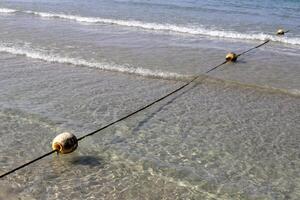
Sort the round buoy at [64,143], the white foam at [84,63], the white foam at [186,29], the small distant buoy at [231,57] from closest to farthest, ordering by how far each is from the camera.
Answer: the round buoy at [64,143]
the white foam at [84,63]
the small distant buoy at [231,57]
the white foam at [186,29]

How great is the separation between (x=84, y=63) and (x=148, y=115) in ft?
14.7

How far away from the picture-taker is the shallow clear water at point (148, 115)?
5449mm

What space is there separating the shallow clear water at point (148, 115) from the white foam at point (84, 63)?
3 centimetres

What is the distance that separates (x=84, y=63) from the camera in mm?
11695

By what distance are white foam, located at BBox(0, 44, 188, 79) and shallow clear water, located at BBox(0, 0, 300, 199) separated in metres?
0.03

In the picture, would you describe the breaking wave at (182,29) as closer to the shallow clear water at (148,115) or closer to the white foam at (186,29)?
the white foam at (186,29)

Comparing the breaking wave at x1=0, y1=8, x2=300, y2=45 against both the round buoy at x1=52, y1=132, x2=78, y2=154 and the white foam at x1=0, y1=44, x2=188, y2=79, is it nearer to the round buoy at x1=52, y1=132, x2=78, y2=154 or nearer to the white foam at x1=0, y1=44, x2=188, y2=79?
the white foam at x1=0, y1=44, x2=188, y2=79

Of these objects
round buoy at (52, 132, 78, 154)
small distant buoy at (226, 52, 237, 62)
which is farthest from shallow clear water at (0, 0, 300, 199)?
small distant buoy at (226, 52, 237, 62)

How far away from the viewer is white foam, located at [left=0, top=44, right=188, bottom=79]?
1091 centimetres

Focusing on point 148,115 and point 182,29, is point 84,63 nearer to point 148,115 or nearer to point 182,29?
point 148,115

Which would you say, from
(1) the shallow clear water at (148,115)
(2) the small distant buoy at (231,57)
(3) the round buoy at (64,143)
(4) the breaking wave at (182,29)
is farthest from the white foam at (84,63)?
(4) the breaking wave at (182,29)

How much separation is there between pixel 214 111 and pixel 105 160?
3038 millimetres

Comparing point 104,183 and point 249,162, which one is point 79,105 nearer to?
point 104,183

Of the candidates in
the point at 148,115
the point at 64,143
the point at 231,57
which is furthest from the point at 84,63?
the point at 64,143
